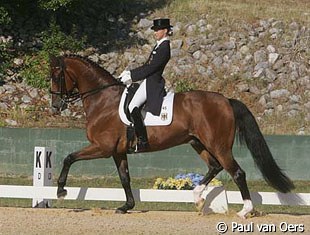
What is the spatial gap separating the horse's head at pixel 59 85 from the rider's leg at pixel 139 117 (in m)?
1.14

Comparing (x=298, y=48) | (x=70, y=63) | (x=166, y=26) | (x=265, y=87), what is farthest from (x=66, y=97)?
(x=298, y=48)

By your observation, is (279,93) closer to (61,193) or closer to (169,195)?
(169,195)

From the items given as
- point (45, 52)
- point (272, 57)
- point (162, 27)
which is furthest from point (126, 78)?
point (272, 57)

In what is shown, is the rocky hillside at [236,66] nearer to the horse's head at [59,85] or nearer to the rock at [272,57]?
the rock at [272,57]

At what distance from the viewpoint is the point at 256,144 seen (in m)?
12.5

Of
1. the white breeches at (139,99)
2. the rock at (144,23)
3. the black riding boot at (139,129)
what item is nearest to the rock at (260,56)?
the rock at (144,23)

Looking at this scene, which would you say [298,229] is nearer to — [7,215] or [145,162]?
[7,215]

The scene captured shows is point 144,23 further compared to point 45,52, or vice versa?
point 144,23

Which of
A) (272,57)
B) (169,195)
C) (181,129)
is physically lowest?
(272,57)

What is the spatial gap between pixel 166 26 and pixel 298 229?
360 centimetres

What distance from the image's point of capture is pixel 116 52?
30328mm

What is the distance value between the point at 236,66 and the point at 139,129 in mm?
18285

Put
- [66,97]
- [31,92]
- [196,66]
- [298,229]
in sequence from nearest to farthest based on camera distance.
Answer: [298,229] → [66,97] → [31,92] → [196,66]

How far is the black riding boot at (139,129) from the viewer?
1223 centimetres
